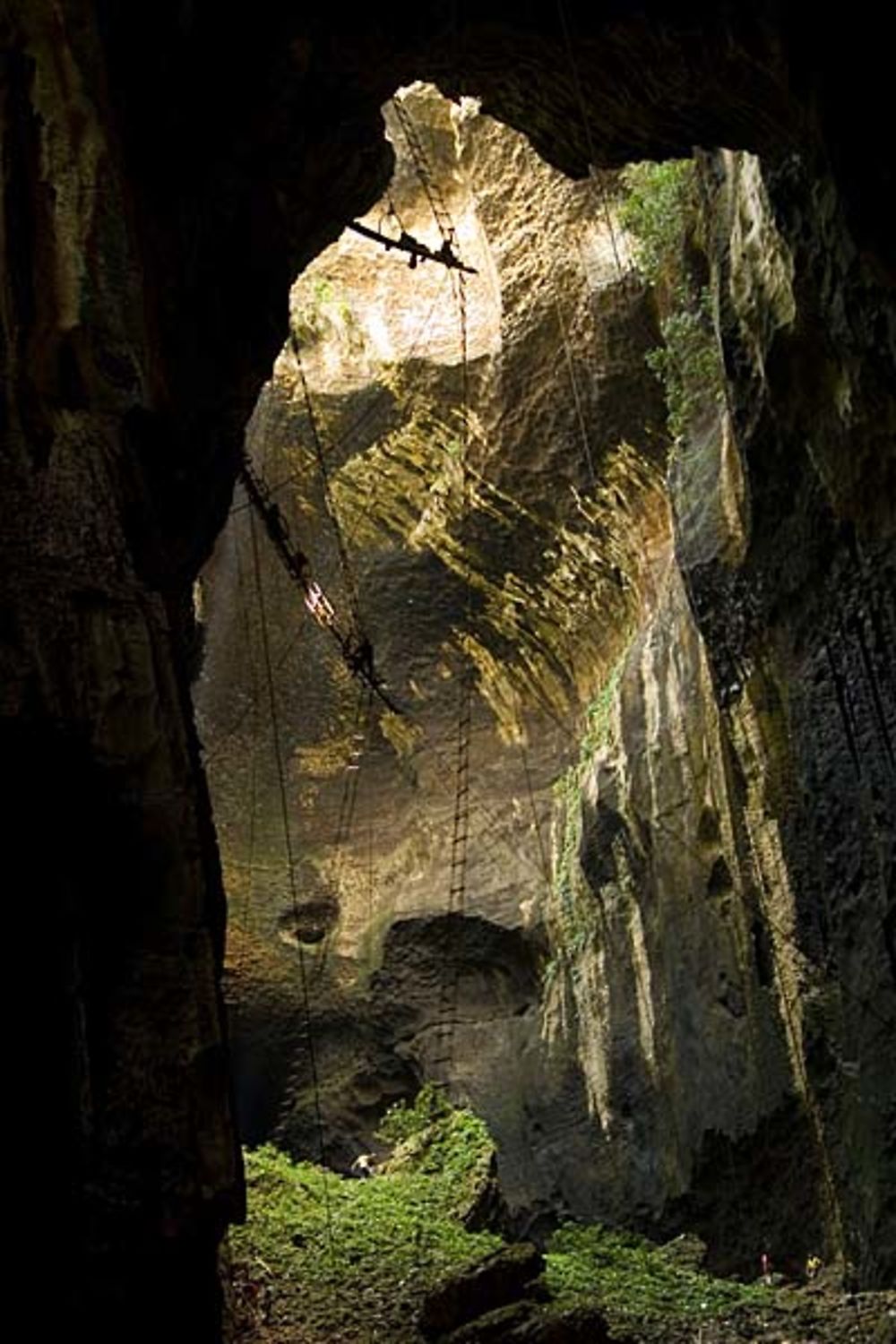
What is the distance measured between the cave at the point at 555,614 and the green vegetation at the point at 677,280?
0.66 ft

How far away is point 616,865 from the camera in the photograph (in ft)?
49.7

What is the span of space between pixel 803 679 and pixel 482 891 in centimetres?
994

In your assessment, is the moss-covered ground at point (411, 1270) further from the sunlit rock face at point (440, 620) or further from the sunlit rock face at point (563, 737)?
the sunlit rock face at point (440, 620)

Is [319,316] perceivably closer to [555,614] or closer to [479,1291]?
[555,614]

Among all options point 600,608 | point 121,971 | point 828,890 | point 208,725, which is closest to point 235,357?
point 121,971

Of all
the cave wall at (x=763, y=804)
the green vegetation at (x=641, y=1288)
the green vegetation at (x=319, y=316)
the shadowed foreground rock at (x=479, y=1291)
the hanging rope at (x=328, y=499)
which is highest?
the green vegetation at (x=319, y=316)

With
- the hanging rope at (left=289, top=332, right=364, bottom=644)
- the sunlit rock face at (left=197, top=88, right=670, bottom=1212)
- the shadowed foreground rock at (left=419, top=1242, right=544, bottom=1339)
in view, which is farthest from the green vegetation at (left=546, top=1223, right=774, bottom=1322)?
the hanging rope at (left=289, top=332, right=364, bottom=644)

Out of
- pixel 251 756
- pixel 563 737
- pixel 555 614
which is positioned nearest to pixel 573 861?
pixel 563 737

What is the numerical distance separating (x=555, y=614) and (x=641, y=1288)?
1020cm

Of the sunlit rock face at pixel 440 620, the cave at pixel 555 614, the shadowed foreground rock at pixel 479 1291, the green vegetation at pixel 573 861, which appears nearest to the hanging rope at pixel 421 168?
the sunlit rock face at pixel 440 620

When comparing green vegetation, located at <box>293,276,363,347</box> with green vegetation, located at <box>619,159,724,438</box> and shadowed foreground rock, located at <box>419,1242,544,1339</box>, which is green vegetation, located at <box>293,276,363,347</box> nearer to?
green vegetation, located at <box>619,159,724,438</box>

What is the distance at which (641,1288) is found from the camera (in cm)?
965

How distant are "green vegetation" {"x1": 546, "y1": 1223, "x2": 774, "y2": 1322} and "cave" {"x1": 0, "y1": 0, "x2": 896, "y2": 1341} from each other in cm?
97

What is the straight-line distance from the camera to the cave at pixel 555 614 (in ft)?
16.1
